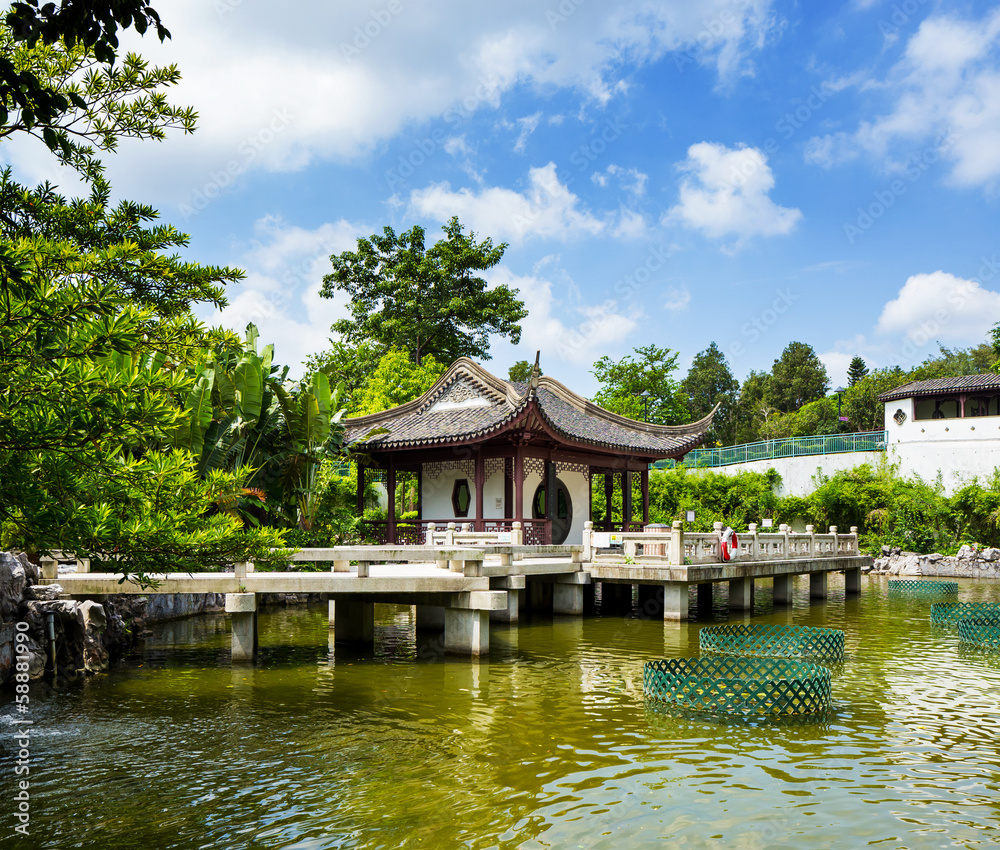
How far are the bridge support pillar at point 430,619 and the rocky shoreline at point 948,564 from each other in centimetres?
2344

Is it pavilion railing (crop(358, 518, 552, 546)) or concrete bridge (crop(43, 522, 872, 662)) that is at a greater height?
pavilion railing (crop(358, 518, 552, 546))

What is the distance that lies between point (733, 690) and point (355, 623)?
22.9 ft

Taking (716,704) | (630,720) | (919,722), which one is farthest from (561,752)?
(919,722)

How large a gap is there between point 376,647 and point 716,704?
22.2ft

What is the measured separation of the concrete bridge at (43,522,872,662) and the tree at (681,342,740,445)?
43.9 metres

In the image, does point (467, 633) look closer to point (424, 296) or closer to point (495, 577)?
point (495, 577)

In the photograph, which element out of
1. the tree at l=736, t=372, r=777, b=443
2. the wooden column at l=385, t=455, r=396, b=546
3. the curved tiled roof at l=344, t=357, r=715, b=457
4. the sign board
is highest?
the tree at l=736, t=372, r=777, b=443

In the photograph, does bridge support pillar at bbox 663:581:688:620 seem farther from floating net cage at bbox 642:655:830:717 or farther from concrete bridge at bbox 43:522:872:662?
floating net cage at bbox 642:655:830:717

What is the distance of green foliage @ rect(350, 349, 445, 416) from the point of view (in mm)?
30009

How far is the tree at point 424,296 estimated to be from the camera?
38.4 m

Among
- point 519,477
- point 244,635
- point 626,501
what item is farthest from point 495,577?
point 626,501

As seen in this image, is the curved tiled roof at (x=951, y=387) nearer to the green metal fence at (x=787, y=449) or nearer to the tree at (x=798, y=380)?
the green metal fence at (x=787, y=449)

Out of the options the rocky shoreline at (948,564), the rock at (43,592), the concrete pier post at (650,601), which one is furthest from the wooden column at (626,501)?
the rocky shoreline at (948,564)

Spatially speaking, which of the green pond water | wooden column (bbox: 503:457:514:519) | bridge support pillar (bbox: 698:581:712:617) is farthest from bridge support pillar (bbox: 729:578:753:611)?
the green pond water
